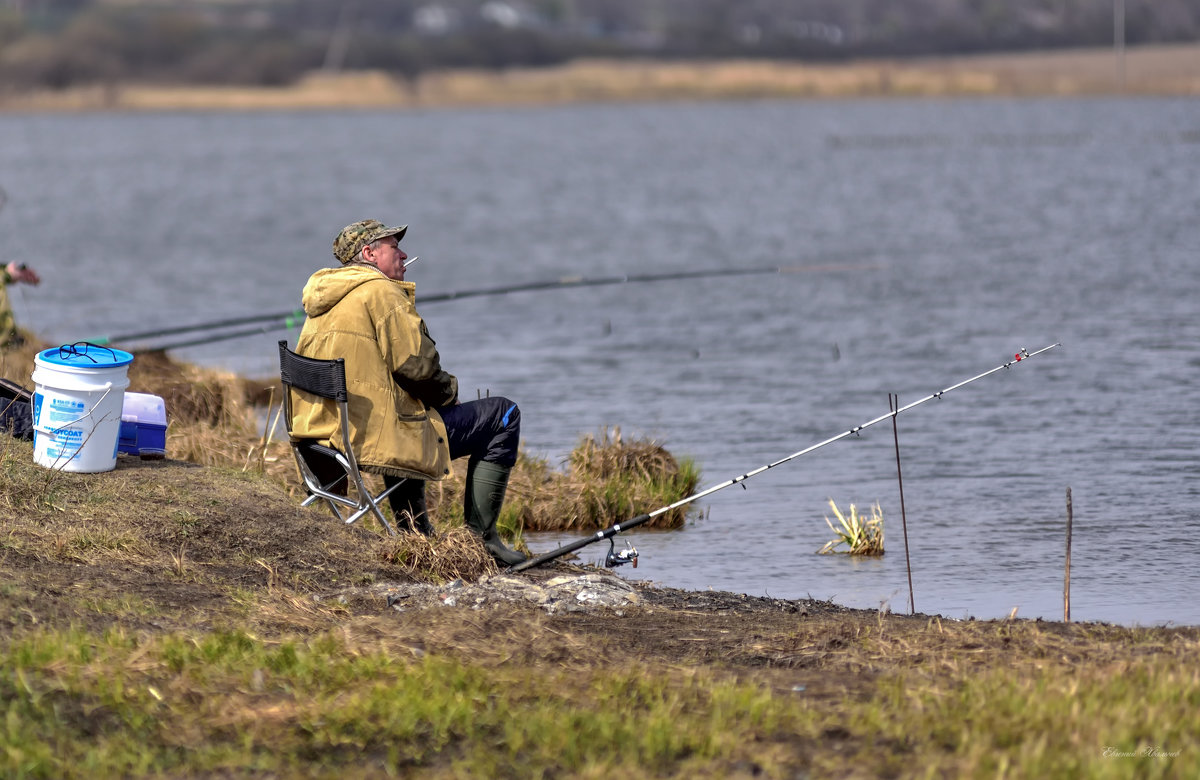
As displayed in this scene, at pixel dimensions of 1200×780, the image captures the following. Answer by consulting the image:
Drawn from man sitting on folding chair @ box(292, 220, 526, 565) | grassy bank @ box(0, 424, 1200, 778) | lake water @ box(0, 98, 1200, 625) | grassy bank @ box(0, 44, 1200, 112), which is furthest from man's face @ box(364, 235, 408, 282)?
grassy bank @ box(0, 44, 1200, 112)

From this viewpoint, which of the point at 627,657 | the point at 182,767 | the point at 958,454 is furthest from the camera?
the point at 958,454

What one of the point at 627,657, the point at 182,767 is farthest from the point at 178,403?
the point at 182,767

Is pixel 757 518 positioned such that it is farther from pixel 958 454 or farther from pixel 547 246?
pixel 547 246

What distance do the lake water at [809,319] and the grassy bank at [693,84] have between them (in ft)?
167

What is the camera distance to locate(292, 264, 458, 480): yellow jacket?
7234 millimetres

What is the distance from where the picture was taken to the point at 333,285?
24.0 ft

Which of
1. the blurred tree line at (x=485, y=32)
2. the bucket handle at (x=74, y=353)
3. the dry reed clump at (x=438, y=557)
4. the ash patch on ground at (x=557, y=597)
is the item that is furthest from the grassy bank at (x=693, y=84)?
the ash patch on ground at (x=557, y=597)

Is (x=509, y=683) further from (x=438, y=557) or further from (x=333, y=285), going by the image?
(x=333, y=285)

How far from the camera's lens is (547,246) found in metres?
34.4

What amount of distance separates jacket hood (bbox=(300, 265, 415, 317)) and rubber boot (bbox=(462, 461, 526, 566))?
0.93 metres

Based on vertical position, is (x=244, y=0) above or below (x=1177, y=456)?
above

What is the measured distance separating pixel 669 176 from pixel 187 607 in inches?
2097

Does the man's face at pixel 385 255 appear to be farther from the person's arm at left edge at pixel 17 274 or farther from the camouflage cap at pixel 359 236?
the person's arm at left edge at pixel 17 274

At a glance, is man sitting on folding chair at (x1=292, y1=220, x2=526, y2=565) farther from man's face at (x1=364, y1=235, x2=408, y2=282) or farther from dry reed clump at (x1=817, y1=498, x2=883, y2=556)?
dry reed clump at (x1=817, y1=498, x2=883, y2=556)
